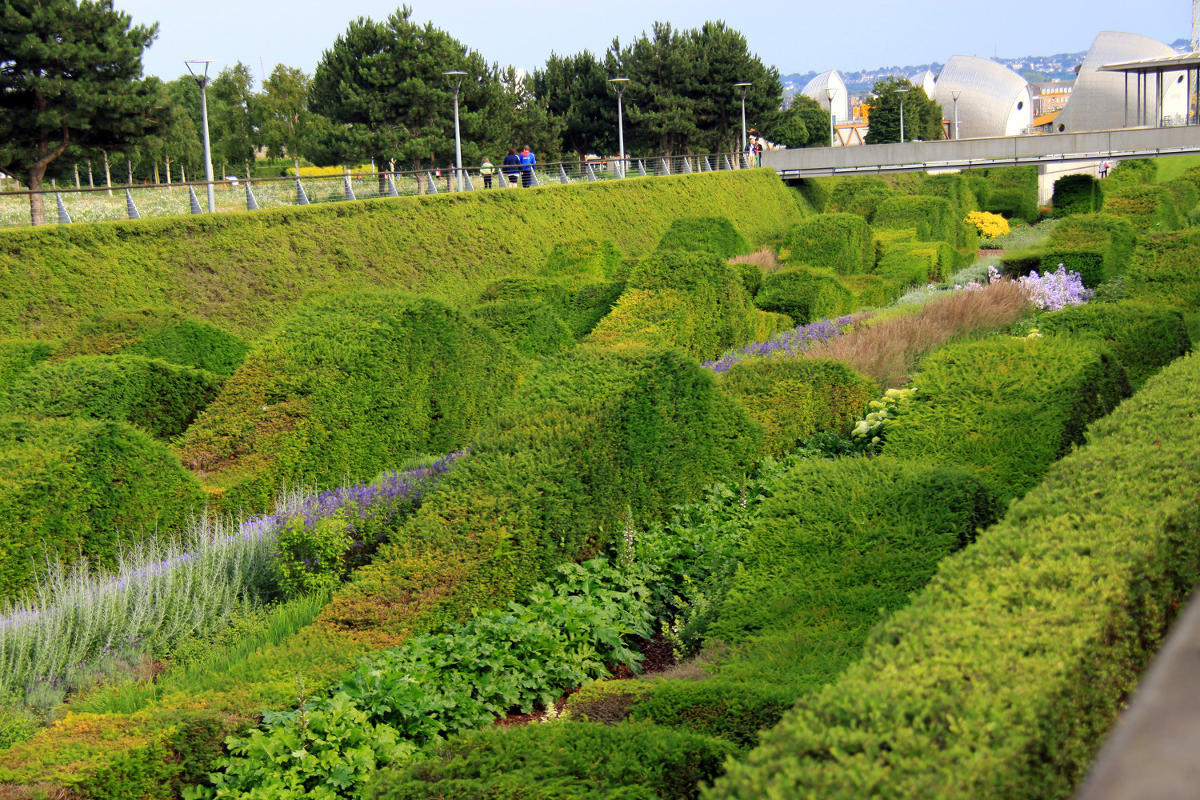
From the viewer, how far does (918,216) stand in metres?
30.0

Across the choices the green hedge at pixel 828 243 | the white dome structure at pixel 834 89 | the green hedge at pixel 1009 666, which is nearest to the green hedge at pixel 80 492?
the green hedge at pixel 1009 666

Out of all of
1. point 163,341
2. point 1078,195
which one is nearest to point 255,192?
point 163,341

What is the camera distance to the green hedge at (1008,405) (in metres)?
7.82

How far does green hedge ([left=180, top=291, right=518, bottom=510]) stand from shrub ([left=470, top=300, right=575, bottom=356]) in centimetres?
308

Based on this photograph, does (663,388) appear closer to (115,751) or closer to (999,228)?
(115,751)

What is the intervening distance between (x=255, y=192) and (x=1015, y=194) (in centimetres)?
3247

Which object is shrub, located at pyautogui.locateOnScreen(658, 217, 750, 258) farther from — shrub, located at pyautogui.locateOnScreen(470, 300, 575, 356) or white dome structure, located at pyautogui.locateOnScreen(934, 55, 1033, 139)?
white dome structure, located at pyautogui.locateOnScreen(934, 55, 1033, 139)

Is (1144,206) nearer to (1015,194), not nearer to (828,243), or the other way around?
(828,243)

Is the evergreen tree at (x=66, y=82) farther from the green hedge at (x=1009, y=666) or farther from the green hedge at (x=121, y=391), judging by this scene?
the green hedge at (x=1009, y=666)

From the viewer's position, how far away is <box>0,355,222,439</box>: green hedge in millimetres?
10812

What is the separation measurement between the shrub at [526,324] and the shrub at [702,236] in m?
10.7

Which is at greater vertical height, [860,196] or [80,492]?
[860,196]

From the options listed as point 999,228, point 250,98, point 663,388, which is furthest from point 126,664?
point 250,98

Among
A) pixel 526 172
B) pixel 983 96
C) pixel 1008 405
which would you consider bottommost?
pixel 1008 405
